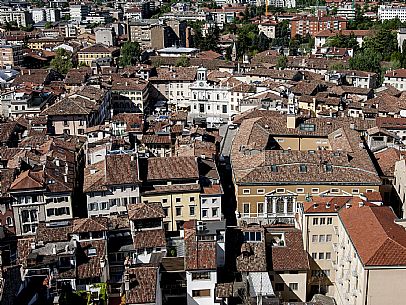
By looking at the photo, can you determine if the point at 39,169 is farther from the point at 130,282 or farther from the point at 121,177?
the point at 130,282

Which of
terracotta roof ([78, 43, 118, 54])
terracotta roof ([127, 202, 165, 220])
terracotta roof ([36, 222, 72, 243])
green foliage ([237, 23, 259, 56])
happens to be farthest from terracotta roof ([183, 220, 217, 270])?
green foliage ([237, 23, 259, 56])

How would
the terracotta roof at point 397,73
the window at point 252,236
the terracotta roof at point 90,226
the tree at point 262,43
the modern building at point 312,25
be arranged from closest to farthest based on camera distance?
the terracotta roof at point 90,226 → the window at point 252,236 → the terracotta roof at point 397,73 → the tree at point 262,43 → the modern building at point 312,25

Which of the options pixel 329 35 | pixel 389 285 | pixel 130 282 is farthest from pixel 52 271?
pixel 329 35

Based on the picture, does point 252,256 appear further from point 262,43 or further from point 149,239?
point 262,43

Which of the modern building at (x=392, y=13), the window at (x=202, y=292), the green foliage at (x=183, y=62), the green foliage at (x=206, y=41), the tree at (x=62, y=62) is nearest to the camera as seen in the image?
the window at (x=202, y=292)

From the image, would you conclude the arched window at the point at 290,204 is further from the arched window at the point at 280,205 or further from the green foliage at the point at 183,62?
the green foliage at the point at 183,62

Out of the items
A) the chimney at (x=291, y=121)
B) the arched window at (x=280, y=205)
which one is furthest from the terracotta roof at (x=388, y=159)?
the arched window at (x=280, y=205)
